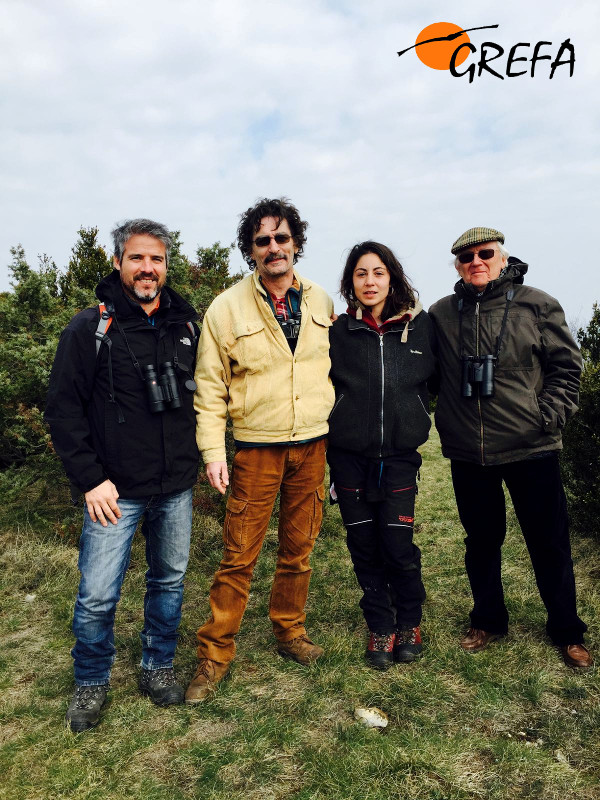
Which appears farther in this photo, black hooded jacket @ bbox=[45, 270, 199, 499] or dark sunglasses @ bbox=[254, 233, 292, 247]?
dark sunglasses @ bbox=[254, 233, 292, 247]

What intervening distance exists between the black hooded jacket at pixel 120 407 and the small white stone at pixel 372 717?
1.56 meters

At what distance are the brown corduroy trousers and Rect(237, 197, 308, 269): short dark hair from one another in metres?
1.24

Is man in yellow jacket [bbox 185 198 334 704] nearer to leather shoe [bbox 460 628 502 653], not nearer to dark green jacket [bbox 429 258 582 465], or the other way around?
dark green jacket [bbox 429 258 582 465]

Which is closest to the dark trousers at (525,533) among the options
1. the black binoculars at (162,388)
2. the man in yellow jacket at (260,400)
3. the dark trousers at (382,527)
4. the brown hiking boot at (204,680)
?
the dark trousers at (382,527)

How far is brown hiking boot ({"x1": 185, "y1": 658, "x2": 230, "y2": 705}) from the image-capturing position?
335 centimetres

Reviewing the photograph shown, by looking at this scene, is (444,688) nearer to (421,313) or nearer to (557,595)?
(557,595)

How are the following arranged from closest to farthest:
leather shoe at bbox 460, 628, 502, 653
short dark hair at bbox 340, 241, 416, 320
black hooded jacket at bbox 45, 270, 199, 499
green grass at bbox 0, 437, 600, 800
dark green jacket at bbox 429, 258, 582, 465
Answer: green grass at bbox 0, 437, 600, 800 < black hooded jacket at bbox 45, 270, 199, 499 < dark green jacket at bbox 429, 258, 582, 465 < short dark hair at bbox 340, 241, 416, 320 < leather shoe at bbox 460, 628, 502, 653

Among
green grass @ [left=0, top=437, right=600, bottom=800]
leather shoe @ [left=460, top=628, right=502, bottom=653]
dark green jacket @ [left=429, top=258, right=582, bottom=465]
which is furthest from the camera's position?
leather shoe @ [left=460, top=628, right=502, bottom=653]

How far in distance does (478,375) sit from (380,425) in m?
0.65

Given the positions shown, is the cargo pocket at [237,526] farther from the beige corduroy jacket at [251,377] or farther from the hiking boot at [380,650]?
the hiking boot at [380,650]

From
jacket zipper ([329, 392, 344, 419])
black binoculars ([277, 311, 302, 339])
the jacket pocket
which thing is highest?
black binoculars ([277, 311, 302, 339])

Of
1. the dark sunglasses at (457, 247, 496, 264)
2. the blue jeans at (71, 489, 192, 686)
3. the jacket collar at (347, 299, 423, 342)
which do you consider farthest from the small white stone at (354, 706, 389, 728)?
the dark sunglasses at (457, 247, 496, 264)

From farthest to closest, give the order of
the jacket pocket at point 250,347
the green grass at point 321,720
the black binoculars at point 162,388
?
the jacket pocket at point 250,347
the black binoculars at point 162,388
the green grass at point 321,720

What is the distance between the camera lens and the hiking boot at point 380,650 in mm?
3629
